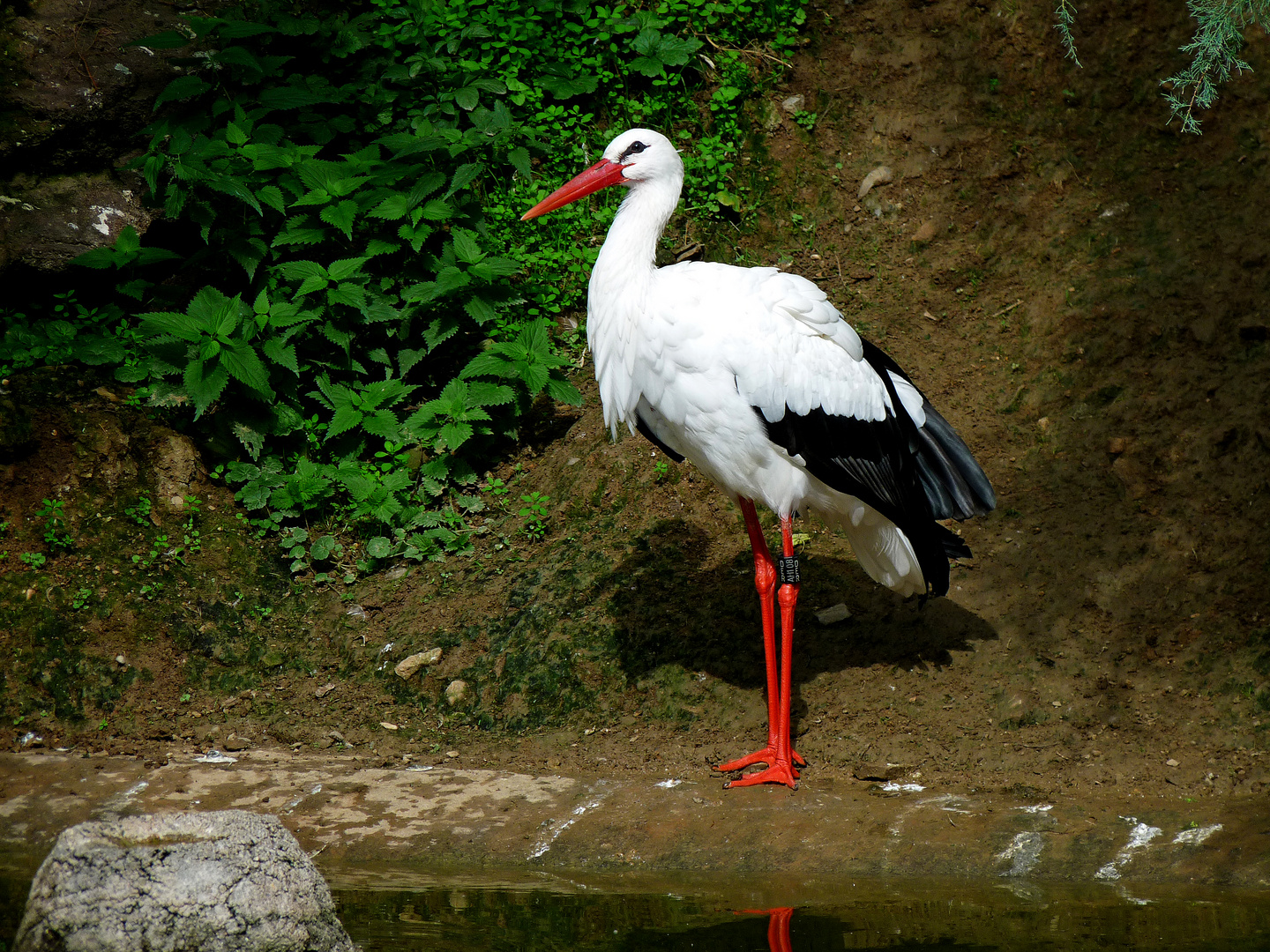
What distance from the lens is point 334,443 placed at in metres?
5.97

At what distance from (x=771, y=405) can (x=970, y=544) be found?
65.2 inches

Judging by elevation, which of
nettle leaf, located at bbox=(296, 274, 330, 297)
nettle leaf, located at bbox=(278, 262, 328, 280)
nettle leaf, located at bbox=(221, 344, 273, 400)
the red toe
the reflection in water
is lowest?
the reflection in water

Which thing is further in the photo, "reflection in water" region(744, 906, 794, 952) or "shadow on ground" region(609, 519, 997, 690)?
"shadow on ground" region(609, 519, 997, 690)

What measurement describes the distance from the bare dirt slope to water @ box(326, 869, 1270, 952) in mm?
798

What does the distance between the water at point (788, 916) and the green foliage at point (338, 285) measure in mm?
2470

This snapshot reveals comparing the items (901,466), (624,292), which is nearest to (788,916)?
(901,466)

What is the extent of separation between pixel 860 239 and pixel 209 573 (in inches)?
164

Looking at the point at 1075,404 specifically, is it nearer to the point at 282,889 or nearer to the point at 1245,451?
the point at 1245,451

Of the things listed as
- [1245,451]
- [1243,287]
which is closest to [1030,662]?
[1245,451]

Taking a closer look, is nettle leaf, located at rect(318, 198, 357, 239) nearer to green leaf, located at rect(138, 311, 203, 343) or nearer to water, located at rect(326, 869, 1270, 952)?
green leaf, located at rect(138, 311, 203, 343)

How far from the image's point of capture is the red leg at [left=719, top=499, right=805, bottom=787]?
4.27m

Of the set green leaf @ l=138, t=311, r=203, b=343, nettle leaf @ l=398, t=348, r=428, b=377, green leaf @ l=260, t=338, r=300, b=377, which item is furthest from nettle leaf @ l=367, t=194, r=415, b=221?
green leaf @ l=138, t=311, r=203, b=343

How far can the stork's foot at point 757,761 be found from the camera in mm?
4340

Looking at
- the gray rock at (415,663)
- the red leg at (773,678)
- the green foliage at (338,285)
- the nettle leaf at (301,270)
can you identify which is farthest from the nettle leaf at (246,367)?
the red leg at (773,678)
